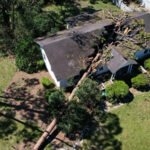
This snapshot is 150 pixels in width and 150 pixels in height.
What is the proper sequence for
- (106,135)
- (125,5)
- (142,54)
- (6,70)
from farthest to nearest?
(125,5), (142,54), (6,70), (106,135)

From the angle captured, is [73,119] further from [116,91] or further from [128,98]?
[128,98]

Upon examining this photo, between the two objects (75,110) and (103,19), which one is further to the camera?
(103,19)

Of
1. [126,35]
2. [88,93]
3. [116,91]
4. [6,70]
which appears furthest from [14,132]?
[126,35]

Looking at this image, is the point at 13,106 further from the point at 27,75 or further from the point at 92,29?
the point at 92,29

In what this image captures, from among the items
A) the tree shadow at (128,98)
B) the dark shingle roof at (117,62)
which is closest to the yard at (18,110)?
the dark shingle roof at (117,62)

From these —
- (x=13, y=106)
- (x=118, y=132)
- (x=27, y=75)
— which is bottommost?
(x=118, y=132)

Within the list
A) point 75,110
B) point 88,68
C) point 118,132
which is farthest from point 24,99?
point 118,132
